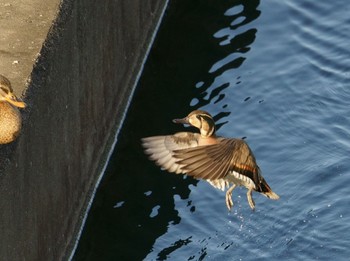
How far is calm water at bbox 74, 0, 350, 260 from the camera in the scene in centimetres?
1067

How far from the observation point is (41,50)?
9.24 metres

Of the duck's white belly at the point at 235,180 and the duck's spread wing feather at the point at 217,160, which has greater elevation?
the duck's spread wing feather at the point at 217,160

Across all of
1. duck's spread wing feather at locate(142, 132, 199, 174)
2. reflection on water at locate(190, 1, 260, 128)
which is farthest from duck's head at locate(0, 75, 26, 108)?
reflection on water at locate(190, 1, 260, 128)

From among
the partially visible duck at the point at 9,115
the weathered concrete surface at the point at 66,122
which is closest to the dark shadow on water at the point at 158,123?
the weathered concrete surface at the point at 66,122

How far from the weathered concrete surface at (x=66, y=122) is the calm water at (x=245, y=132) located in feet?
1.17

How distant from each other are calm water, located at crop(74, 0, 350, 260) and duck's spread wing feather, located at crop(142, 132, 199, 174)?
2184mm

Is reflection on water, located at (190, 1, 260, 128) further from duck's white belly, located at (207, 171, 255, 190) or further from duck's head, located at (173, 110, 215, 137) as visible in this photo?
duck's head, located at (173, 110, 215, 137)

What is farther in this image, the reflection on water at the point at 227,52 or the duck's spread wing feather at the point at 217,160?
the reflection on water at the point at 227,52

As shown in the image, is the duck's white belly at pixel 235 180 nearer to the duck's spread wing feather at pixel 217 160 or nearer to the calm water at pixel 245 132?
the duck's spread wing feather at pixel 217 160

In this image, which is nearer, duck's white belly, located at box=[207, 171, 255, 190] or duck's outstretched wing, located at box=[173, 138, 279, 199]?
duck's outstretched wing, located at box=[173, 138, 279, 199]

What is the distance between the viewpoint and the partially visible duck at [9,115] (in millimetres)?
7766

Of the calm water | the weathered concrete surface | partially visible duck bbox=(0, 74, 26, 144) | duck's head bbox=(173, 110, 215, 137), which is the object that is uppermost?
partially visible duck bbox=(0, 74, 26, 144)

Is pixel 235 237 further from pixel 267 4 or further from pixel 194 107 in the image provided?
pixel 267 4

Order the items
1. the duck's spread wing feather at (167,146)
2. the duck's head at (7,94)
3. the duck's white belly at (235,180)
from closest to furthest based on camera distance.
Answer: the duck's head at (7,94)
the duck's spread wing feather at (167,146)
the duck's white belly at (235,180)
